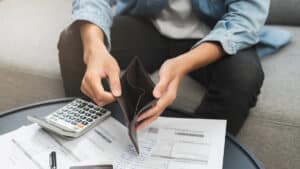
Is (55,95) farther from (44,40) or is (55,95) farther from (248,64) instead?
(248,64)

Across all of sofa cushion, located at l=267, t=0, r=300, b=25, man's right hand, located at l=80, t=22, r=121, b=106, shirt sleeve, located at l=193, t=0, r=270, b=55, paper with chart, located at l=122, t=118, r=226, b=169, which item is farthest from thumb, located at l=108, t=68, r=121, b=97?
sofa cushion, located at l=267, t=0, r=300, b=25

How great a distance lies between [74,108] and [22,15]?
2.31 ft

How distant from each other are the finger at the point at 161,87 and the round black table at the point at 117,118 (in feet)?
0.36

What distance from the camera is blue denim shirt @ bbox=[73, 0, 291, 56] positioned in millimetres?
891

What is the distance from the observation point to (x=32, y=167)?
703mm

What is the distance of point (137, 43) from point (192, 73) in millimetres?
168

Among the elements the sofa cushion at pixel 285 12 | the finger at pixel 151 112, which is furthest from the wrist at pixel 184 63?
the sofa cushion at pixel 285 12

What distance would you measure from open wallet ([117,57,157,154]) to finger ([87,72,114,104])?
0.10 ft

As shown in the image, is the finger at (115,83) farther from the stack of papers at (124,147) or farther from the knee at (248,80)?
the knee at (248,80)

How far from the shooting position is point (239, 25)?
91cm

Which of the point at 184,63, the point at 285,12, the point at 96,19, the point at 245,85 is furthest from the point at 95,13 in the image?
the point at 285,12

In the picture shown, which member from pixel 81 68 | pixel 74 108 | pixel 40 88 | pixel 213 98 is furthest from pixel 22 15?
pixel 213 98

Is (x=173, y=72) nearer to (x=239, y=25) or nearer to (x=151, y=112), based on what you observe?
(x=151, y=112)

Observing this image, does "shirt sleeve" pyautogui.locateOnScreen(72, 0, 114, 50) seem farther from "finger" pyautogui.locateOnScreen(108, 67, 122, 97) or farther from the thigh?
"finger" pyautogui.locateOnScreen(108, 67, 122, 97)
